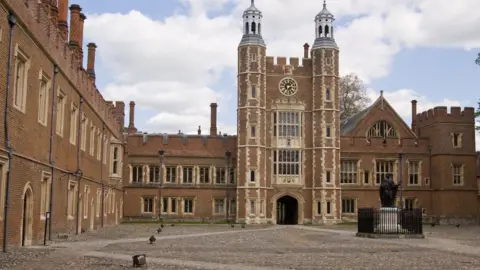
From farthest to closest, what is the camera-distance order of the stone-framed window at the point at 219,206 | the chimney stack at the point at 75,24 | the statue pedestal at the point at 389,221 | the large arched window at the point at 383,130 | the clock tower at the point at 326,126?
the large arched window at the point at 383,130, the stone-framed window at the point at 219,206, the clock tower at the point at 326,126, the statue pedestal at the point at 389,221, the chimney stack at the point at 75,24

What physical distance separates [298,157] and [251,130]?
13.9ft

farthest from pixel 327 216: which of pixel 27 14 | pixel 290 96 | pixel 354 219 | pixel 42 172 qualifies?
pixel 27 14

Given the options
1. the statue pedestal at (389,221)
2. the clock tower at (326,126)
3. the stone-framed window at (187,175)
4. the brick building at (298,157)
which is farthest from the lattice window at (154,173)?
the statue pedestal at (389,221)

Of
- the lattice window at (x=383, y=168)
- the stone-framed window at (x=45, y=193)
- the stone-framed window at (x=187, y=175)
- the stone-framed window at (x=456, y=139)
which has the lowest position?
the stone-framed window at (x=45, y=193)

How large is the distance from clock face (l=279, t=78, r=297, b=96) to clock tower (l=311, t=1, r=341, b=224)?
1.51 m

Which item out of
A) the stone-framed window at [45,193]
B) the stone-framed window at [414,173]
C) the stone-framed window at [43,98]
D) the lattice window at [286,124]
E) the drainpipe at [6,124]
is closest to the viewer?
the drainpipe at [6,124]

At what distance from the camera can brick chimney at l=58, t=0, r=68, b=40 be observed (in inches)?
877

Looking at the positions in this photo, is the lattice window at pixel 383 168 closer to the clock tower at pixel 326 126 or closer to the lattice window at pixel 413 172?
the lattice window at pixel 413 172

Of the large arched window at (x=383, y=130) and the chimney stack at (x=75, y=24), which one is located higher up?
the chimney stack at (x=75, y=24)

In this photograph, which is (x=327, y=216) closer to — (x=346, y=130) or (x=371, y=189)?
(x=371, y=189)

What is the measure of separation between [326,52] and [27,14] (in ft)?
110

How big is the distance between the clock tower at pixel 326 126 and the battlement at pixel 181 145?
22.6 ft

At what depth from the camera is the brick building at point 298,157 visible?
45844 mm

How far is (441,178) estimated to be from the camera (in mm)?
48469
